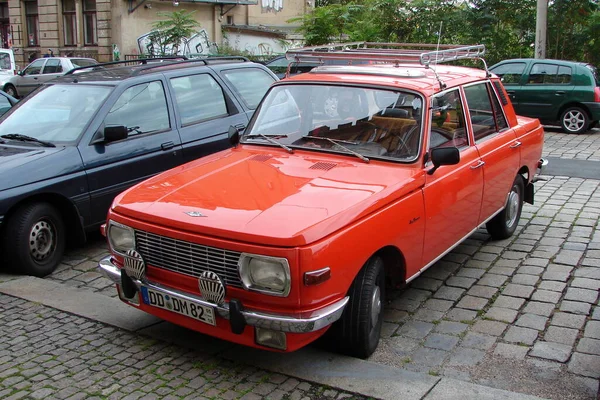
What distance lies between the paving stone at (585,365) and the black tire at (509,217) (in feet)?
8.00

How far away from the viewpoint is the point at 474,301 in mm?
5562

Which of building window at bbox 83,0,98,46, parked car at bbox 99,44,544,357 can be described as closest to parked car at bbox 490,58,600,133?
parked car at bbox 99,44,544,357

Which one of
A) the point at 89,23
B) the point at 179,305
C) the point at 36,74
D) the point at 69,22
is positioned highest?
the point at 69,22

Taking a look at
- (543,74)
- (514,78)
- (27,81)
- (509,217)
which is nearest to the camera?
(509,217)

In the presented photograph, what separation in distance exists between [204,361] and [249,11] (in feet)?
117

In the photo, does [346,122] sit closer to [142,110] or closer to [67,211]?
[142,110]

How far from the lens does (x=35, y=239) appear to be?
6.17m

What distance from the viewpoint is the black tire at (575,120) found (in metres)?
14.9

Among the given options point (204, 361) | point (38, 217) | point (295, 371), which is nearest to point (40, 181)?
point (38, 217)

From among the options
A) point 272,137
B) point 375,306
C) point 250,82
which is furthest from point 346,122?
point 250,82

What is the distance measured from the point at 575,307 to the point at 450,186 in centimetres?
141

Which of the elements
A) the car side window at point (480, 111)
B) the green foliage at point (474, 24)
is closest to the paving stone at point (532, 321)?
the car side window at point (480, 111)

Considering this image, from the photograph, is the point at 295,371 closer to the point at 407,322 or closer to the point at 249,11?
the point at 407,322

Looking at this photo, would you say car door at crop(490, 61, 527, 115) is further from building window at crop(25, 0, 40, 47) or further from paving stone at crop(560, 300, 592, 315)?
building window at crop(25, 0, 40, 47)
